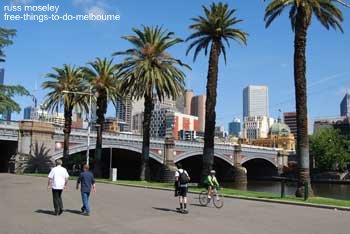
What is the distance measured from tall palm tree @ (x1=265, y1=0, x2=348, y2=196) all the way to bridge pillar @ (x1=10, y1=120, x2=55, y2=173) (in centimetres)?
3657

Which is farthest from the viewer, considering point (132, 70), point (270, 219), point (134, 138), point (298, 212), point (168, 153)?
point (168, 153)

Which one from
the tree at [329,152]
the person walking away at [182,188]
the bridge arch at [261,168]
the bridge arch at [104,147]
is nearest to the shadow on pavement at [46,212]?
the person walking away at [182,188]

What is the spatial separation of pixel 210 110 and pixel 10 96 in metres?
15.4

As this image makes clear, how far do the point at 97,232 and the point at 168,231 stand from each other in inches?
77.7

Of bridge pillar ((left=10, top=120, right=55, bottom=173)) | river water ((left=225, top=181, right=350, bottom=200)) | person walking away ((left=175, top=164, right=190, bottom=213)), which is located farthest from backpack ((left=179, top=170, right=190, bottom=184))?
bridge pillar ((left=10, top=120, right=55, bottom=173))

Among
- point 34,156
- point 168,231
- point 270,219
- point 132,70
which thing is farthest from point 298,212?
point 34,156

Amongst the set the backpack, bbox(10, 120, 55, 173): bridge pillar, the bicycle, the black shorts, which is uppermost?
bbox(10, 120, 55, 173): bridge pillar

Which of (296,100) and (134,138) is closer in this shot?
(296,100)

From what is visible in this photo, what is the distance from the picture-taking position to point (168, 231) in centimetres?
1235

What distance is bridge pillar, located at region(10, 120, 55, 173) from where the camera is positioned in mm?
54291

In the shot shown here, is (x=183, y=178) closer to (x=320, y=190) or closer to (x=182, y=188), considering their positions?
(x=182, y=188)

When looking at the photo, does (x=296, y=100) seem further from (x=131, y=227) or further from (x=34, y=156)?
(x=34, y=156)

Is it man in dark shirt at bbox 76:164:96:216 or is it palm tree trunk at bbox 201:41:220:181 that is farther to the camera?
palm tree trunk at bbox 201:41:220:181

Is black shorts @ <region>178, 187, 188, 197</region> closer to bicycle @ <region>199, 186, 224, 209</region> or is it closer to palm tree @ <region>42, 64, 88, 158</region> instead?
bicycle @ <region>199, 186, 224, 209</region>
